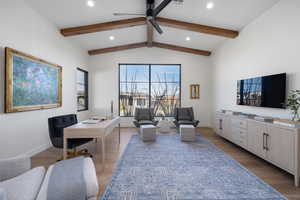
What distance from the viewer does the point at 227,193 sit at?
6.57 ft

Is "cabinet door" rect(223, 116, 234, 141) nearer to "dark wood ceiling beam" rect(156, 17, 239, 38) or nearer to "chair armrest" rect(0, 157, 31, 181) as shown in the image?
"dark wood ceiling beam" rect(156, 17, 239, 38)

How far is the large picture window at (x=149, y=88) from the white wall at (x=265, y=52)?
6.37ft

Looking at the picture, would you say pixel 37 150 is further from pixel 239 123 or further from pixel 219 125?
pixel 219 125

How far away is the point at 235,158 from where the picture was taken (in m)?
3.18

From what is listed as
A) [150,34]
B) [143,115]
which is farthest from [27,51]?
[143,115]

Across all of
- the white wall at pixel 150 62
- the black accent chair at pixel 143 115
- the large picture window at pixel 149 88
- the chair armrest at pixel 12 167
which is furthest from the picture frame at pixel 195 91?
the chair armrest at pixel 12 167

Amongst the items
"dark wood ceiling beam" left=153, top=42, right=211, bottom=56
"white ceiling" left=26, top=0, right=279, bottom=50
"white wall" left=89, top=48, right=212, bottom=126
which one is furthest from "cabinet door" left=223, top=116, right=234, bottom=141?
"dark wood ceiling beam" left=153, top=42, right=211, bottom=56

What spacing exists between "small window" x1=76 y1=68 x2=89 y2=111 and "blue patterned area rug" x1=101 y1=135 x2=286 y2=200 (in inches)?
123

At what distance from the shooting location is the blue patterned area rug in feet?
6.47

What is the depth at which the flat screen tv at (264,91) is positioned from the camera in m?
2.93

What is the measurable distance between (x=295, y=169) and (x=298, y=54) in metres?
1.92

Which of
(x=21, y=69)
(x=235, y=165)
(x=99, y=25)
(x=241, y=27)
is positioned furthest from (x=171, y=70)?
(x=21, y=69)

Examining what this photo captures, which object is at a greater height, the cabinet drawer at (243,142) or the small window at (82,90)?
the small window at (82,90)

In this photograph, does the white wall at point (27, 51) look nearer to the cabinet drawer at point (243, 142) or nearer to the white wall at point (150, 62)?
the white wall at point (150, 62)
